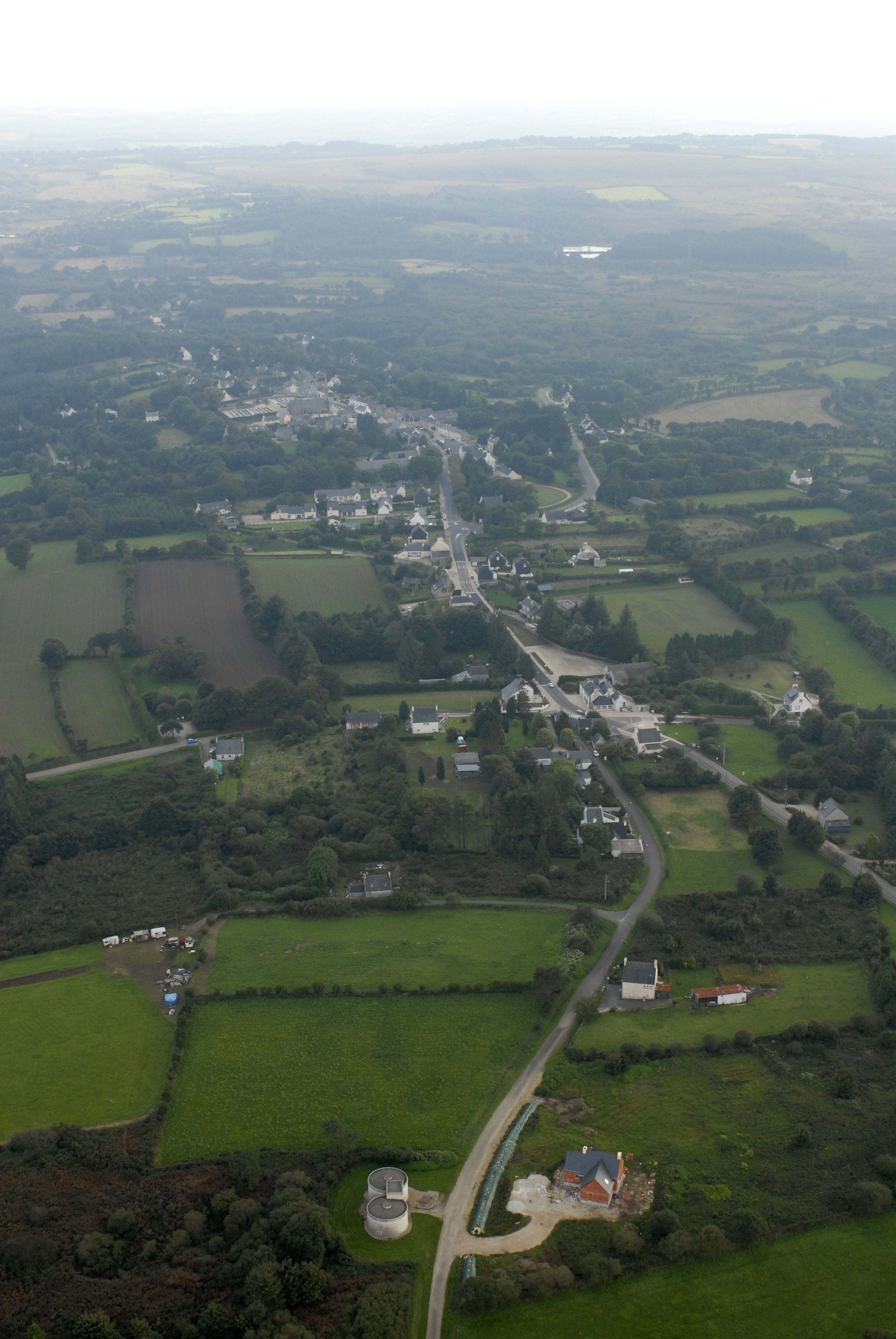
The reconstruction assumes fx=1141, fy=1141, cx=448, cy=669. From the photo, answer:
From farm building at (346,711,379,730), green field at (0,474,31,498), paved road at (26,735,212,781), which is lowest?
paved road at (26,735,212,781)

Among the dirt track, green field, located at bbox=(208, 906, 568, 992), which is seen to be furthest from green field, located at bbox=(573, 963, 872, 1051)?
the dirt track

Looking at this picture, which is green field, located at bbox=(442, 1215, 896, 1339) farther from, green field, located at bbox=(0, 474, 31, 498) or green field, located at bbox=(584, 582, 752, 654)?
green field, located at bbox=(0, 474, 31, 498)

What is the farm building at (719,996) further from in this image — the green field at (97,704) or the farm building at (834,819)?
the green field at (97,704)

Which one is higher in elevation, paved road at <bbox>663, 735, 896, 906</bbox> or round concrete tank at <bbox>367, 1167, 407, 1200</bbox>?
round concrete tank at <bbox>367, 1167, 407, 1200</bbox>

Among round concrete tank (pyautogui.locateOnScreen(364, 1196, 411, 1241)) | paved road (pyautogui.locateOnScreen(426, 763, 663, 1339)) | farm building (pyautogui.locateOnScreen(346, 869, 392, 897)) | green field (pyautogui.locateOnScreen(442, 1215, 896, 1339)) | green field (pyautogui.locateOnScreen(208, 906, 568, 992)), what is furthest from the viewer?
farm building (pyautogui.locateOnScreen(346, 869, 392, 897))

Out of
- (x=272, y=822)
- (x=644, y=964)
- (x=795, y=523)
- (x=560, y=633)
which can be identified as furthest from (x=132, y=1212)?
(x=795, y=523)

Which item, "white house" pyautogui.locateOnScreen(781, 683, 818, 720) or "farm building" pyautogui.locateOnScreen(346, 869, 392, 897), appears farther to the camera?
"white house" pyautogui.locateOnScreen(781, 683, 818, 720)
